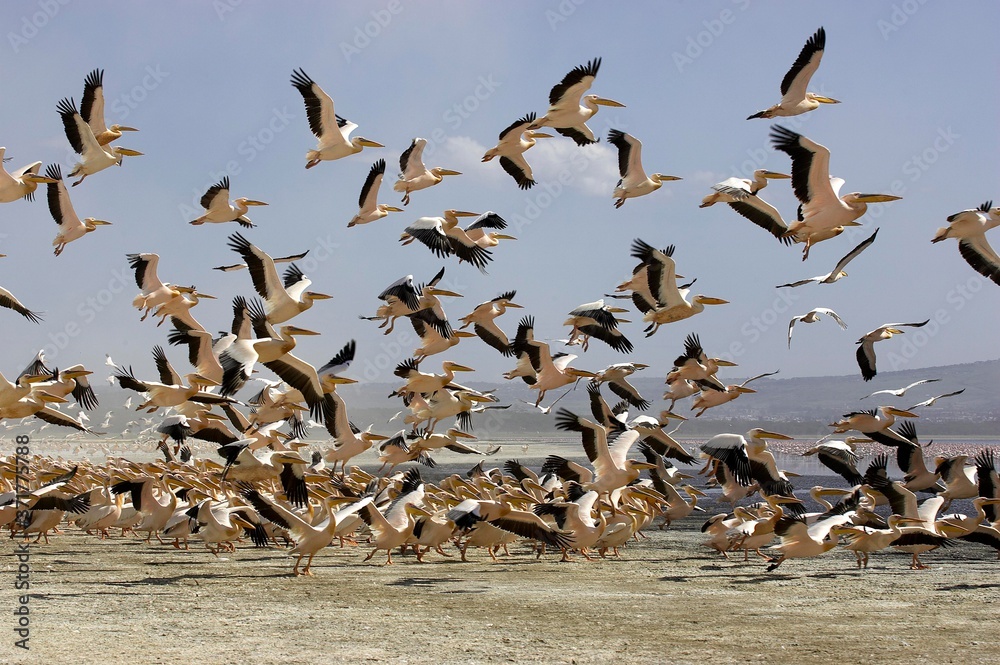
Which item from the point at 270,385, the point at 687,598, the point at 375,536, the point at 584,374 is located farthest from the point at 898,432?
the point at 270,385

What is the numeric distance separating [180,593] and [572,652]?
3624 mm

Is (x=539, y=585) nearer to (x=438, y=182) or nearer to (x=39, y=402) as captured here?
(x=39, y=402)

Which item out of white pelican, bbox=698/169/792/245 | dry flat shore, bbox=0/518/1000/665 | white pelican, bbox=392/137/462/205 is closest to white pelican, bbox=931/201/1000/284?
white pelican, bbox=698/169/792/245

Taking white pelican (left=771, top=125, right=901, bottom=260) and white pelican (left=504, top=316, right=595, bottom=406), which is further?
white pelican (left=504, top=316, right=595, bottom=406)

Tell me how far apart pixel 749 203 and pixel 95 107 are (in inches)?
284

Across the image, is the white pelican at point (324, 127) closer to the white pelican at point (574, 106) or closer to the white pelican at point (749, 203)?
the white pelican at point (574, 106)

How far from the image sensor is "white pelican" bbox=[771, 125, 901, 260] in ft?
30.7

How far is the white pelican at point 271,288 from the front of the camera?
9.63 meters

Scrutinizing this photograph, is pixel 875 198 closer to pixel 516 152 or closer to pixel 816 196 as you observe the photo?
pixel 816 196

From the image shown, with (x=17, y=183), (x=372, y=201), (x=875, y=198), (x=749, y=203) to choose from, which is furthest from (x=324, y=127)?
(x=875, y=198)

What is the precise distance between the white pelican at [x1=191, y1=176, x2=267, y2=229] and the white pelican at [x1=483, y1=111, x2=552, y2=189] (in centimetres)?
305

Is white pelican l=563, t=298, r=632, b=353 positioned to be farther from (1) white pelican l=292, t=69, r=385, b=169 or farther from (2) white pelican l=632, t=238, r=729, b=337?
(1) white pelican l=292, t=69, r=385, b=169

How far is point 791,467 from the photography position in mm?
29938

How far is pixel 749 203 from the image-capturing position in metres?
11.2
